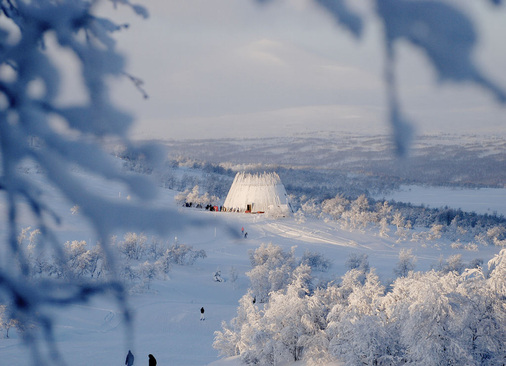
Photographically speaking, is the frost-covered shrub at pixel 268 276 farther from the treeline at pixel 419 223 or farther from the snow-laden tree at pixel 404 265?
the treeline at pixel 419 223

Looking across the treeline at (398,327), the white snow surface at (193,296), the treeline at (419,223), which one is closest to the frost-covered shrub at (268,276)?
the white snow surface at (193,296)

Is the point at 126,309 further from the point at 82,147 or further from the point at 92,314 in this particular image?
the point at 92,314

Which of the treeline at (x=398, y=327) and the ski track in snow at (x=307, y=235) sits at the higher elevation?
the treeline at (x=398, y=327)

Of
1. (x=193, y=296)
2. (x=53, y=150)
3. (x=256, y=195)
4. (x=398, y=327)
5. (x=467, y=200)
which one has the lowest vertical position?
(x=193, y=296)

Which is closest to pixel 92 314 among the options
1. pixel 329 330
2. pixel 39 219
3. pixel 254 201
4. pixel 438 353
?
pixel 329 330

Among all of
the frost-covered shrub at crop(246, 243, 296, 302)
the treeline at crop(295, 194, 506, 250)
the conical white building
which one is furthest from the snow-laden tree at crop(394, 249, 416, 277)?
the conical white building

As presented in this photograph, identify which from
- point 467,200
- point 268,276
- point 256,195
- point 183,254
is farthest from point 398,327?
point 467,200

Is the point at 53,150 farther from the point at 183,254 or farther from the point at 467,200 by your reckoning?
the point at 467,200
